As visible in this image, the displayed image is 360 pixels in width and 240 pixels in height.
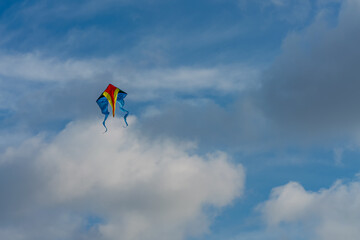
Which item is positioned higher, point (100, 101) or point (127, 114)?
point (100, 101)

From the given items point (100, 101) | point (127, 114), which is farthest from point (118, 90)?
point (127, 114)

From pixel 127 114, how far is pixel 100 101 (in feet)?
72.4

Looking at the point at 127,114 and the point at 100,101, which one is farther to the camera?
the point at 100,101

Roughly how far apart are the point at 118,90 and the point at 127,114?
19.1 m

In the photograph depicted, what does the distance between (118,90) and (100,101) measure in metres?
7.22

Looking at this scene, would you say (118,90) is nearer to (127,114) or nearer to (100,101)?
(100,101)

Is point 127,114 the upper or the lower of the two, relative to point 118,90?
lower

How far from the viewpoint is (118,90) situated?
150875 mm

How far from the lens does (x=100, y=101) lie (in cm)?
15288

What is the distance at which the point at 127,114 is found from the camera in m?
134

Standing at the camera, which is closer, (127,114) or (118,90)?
(127,114)
